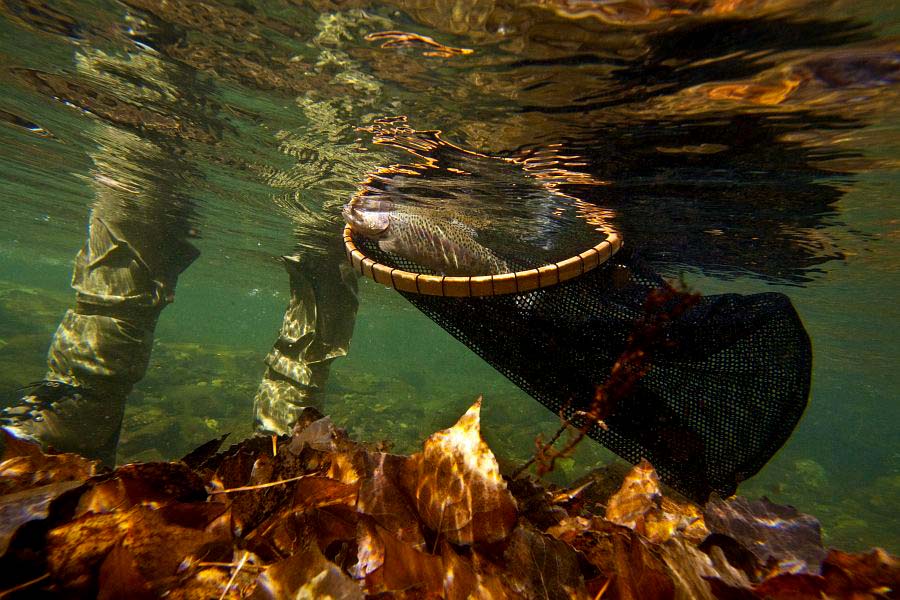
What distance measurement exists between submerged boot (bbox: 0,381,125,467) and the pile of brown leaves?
5767mm

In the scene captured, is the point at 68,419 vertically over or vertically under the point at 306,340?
under

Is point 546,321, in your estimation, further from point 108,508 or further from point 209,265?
point 209,265

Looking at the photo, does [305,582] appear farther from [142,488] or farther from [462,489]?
[142,488]

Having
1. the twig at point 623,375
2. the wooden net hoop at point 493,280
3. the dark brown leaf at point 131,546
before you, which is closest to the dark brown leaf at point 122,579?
the dark brown leaf at point 131,546

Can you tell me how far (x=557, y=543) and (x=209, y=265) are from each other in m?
31.1

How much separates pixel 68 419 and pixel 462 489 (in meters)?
7.26

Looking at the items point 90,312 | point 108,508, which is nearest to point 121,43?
point 90,312

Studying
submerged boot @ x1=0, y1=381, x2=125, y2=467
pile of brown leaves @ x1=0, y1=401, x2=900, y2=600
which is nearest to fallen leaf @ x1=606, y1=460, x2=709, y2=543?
pile of brown leaves @ x1=0, y1=401, x2=900, y2=600

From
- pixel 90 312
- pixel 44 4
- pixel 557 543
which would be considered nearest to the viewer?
pixel 557 543

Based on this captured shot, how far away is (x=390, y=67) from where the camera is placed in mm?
4098

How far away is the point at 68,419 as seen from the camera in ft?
18.4

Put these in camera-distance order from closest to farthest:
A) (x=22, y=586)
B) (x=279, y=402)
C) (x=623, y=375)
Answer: (x=22, y=586) < (x=623, y=375) < (x=279, y=402)

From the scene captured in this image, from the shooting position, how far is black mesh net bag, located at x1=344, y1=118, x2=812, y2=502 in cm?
254

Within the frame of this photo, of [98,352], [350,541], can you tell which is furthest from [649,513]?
[98,352]
